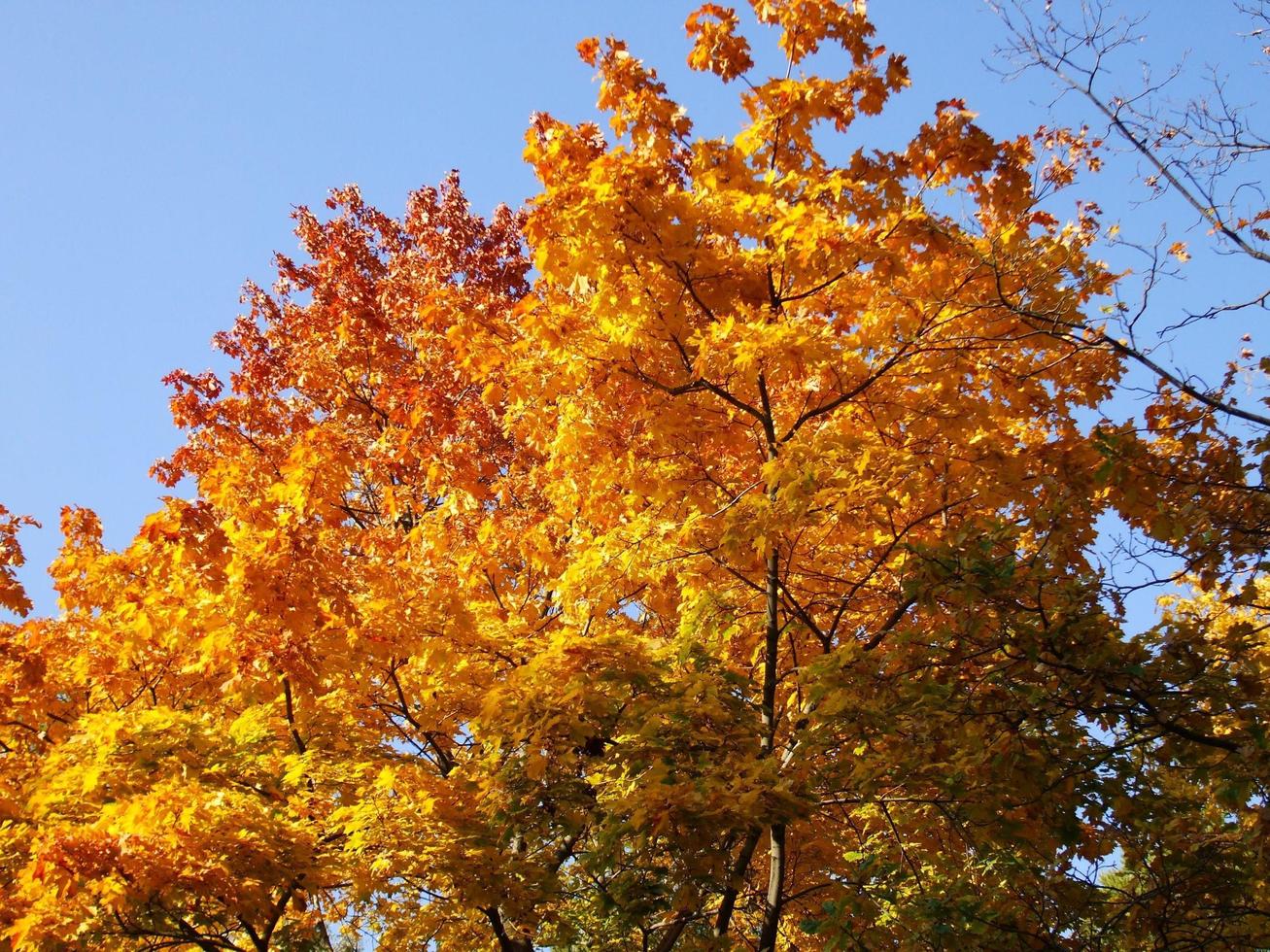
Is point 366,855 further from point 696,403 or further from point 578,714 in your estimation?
point 696,403

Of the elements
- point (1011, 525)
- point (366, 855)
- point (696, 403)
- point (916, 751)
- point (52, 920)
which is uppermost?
point (696, 403)

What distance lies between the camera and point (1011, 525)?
4.71 metres

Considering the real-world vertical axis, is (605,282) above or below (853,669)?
above

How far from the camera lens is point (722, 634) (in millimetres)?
6074

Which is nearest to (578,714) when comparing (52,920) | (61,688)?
(52,920)

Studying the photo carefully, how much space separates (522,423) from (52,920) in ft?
13.4

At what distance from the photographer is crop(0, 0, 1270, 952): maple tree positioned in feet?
14.9

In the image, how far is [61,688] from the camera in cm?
771

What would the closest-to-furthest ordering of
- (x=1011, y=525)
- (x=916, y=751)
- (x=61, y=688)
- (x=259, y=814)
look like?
1. (x=916, y=751)
2. (x=1011, y=525)
3. (x=259, y=814)
4. (x=61, y=688)

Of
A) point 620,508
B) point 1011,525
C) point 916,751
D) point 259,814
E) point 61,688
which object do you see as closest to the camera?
point 916,751

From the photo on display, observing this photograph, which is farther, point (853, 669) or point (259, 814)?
point (259, 814)

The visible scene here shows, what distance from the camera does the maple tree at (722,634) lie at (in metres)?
4.54

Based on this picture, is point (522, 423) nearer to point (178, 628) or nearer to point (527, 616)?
point (527, 616)

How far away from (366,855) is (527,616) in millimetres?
Answer: 2880
